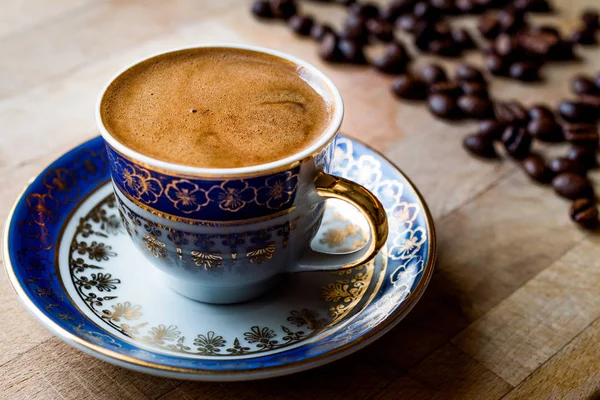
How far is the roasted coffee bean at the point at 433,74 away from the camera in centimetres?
141

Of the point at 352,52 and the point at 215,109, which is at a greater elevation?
the point at 215,109

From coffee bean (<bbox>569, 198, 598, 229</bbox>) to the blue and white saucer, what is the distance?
1.05 ft

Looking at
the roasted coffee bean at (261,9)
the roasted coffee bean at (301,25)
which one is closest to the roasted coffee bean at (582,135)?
the roasted coffee bean at (301,25)

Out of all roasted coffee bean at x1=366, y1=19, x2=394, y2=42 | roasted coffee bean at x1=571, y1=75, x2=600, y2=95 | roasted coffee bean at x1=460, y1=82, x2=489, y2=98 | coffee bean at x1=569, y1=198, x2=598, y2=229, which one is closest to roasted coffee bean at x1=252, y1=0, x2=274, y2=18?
roasted coffee bean at x1=366, y1=19, x2=394, y2=42

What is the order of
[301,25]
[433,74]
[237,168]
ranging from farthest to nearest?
1. [301,25]
2. [433,74]
3. [237,168]

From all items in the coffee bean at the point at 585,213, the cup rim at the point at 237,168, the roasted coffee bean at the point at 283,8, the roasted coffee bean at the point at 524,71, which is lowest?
the coffee bean at the point at 585,213

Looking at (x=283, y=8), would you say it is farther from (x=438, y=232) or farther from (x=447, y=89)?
(x=438, y=232)

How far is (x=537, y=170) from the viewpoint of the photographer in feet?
3.87

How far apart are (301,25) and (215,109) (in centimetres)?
77

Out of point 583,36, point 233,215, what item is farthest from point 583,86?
point 233,215

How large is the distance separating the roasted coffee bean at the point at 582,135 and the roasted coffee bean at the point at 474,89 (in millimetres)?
181

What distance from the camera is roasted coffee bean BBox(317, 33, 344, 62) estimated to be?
145cm

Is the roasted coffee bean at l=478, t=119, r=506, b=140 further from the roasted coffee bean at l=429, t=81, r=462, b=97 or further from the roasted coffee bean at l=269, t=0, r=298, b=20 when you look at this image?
the roasted coffee bean at l=269, t=0, r=298, b=20

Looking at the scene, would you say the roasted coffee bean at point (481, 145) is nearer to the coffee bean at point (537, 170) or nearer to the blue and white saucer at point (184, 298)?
the coffee bean at point (537, 170)
